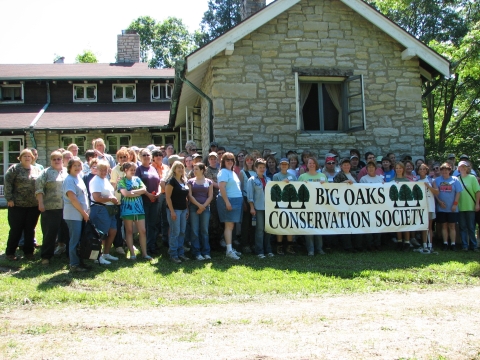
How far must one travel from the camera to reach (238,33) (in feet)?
35.1

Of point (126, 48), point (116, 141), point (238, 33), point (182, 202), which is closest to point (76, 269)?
point (182, 202)

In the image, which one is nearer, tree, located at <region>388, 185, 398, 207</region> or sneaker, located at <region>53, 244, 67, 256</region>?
sneaker, located at <region>53, 244, 67, 256</region>

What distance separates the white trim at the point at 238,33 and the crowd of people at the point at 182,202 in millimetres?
2322

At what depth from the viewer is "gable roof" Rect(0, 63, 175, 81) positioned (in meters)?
22.5

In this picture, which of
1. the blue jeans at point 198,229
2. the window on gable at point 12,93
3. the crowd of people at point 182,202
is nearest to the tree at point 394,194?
the crowd of people at point 182,202

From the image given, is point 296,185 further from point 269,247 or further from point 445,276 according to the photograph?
point 445,276

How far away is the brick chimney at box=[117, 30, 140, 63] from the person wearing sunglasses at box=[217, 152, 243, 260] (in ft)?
67.6

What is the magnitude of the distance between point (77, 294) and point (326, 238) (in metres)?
5.07

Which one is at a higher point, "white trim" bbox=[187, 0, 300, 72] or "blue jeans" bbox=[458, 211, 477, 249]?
"white trim" bbox=[187, 0, 300, 72]

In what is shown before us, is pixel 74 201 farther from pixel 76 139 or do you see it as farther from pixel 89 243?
pixel 76 139

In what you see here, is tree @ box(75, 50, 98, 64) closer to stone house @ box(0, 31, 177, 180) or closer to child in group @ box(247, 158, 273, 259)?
stone house @ box(0, 31, 177, 180)

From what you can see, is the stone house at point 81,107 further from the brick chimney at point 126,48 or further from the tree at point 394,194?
the tree at point 394,194

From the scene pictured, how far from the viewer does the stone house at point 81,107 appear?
773 inches

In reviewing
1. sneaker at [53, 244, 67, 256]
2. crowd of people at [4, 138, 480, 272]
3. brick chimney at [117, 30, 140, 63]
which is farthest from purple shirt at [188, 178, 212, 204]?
brick chimney at [117, 30, 140, 63]
